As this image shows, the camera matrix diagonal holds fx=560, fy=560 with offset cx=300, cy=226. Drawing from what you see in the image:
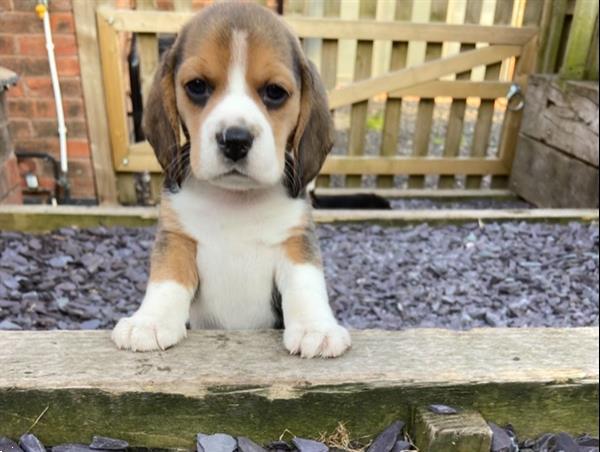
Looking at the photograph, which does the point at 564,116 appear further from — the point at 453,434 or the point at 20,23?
the point at 20,23

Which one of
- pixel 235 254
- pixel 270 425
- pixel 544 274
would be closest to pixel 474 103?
pixel 544 274

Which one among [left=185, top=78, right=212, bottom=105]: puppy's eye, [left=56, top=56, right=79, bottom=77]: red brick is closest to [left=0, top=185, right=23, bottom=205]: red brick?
[left=56, top=56, right=79, bottom=77]: red brick

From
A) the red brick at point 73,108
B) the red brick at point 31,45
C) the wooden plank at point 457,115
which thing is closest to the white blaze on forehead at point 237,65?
the red brick at point 31,45

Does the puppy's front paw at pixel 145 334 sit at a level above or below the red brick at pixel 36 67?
below

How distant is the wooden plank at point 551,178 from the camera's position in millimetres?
4910

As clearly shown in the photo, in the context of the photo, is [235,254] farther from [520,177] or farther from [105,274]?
[520,177]

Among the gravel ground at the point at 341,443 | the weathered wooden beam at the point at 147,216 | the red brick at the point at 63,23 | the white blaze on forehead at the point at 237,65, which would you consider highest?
the white blaze on forehead at the point at 237,65

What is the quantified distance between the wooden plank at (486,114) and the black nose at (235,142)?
4.64 meters

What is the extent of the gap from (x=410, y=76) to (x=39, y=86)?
333 cm

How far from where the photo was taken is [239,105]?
177cm

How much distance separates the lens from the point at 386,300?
3.42 meters

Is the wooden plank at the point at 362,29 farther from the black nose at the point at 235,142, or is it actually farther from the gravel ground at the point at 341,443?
the gravel ground at the point at 341,443

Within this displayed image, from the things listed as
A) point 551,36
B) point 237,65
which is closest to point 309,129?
point 237,65

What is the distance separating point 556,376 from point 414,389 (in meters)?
0.46
